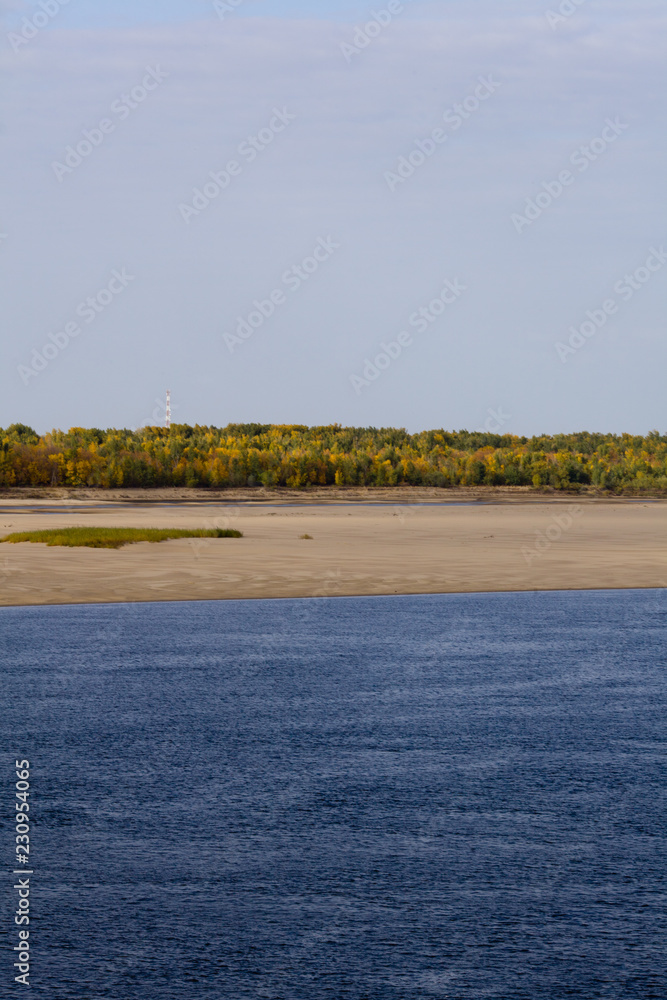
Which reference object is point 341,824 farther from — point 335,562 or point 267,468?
point 267,468

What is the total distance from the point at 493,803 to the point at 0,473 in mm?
113675

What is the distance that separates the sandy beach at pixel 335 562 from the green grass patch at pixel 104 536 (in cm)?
89

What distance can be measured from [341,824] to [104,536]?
123 ft

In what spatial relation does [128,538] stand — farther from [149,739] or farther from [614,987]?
[614,987]

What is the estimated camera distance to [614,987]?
6.63m

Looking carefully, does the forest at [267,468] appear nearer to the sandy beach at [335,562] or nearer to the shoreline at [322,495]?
the shoreline at [322,495]

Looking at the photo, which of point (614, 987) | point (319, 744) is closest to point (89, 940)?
point (614, 987)

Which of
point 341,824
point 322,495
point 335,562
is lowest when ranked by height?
point 341,824

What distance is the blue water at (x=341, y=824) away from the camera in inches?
273

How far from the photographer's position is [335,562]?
3800cm

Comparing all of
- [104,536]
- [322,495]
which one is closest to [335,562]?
[104,536]

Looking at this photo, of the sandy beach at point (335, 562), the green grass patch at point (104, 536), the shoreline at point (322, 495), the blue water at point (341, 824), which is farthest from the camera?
the shoreline at point (322, 495)

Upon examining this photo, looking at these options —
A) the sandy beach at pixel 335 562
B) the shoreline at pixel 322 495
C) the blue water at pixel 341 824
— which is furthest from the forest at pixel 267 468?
the blue water at pixel 341 824

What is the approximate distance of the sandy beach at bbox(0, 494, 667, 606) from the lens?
30.2 metres
